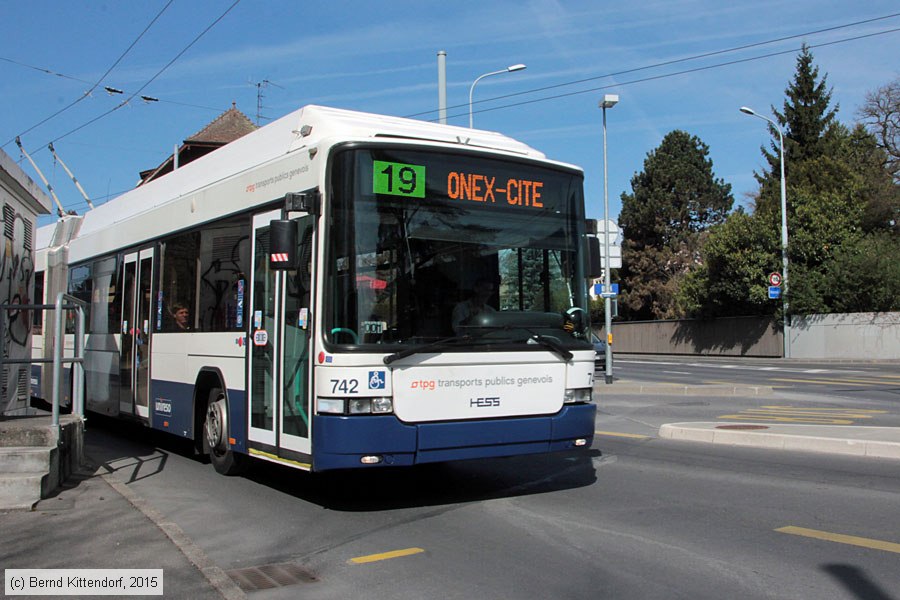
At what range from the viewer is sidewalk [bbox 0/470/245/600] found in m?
5.11

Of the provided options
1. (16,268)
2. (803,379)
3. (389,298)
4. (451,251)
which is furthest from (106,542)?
(803,379)

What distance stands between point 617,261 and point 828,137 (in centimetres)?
3396

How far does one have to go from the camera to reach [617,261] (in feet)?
76.4

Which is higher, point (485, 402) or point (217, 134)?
point (217, 134)

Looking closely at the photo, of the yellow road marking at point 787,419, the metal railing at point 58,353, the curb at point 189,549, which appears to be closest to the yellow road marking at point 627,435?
the yellow road marking at point 787,419

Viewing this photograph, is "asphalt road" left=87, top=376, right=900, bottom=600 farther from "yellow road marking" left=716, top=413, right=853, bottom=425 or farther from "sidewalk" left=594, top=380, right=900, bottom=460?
"yellow road marking" left=716, top=413, right=853, bottom=425

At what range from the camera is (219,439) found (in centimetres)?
891

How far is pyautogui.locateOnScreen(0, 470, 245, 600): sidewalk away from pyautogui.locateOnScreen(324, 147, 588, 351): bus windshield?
6.46 ft

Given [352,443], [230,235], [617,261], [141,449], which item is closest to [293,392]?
[352,443]

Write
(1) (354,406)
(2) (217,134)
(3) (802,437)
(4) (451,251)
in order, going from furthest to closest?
(2) (217,134) → (3) (802,437) → (4) (451,251) → (1) (354,406)

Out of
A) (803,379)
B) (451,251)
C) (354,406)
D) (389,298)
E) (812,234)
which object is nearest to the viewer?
(354,406)

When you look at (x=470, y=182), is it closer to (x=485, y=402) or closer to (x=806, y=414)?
(x=485, y=402)

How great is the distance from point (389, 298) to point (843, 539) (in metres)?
3.83

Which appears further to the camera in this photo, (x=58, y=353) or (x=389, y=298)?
(x=58, y=353)
